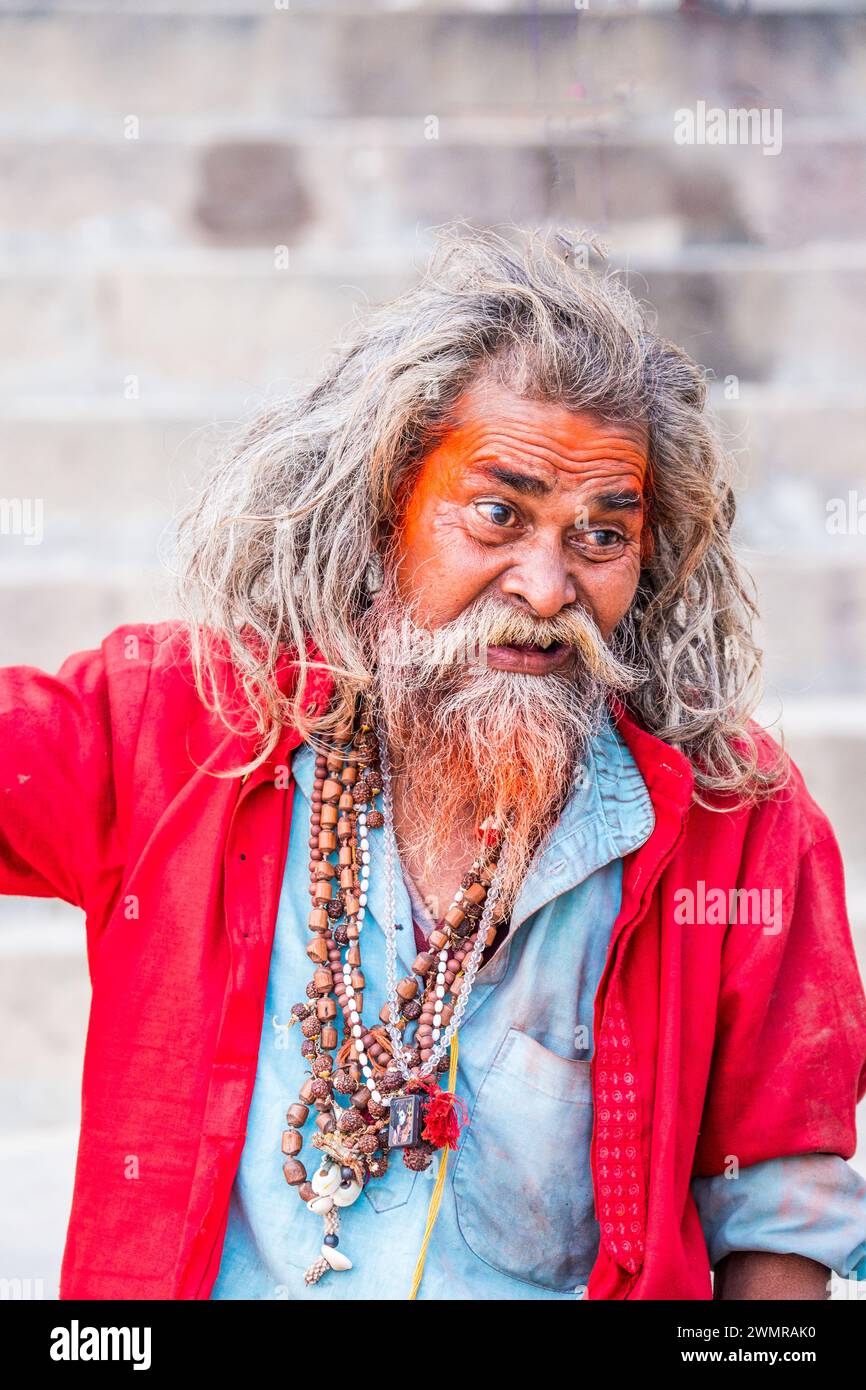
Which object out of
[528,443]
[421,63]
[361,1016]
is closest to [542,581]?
[528,443]

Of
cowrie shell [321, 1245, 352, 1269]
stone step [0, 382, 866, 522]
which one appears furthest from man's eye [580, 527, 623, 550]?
stone step [0, 382, 866, 522]

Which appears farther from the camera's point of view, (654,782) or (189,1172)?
(654,782)

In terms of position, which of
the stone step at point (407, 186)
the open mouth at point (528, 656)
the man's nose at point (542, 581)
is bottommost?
the open mouth at point (528, 656)

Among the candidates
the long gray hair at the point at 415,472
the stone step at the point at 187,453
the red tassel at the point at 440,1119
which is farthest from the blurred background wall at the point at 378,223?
the red tassel at the point at 440,1119

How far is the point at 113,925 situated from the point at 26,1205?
1715 millimetres

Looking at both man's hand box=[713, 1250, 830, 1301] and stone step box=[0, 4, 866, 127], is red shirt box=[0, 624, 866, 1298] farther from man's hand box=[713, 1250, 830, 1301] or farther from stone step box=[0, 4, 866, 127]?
stone step box=[0, 4, 866, 127]

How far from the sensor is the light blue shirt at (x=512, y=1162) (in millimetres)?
2053

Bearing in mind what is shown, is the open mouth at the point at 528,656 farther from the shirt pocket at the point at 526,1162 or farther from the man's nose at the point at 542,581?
the shirt pocket at the point at 526,1162

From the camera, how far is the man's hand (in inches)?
84.6

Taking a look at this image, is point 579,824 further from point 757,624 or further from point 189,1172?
point 757,624

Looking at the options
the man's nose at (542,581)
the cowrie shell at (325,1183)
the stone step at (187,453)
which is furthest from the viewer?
the stone step at (187,453)

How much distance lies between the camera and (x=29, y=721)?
83.0 inches

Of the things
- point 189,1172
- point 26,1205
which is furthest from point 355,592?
point 26,1205

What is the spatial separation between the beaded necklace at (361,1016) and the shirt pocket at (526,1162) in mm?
60
